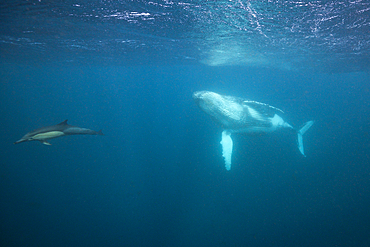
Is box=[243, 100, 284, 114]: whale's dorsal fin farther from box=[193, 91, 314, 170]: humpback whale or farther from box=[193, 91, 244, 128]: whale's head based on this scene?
box=[193, 91, 244, 128]: whale's head

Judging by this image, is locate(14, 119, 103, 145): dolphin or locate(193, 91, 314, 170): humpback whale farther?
locate(193, 91, 314, 170): humpback whale

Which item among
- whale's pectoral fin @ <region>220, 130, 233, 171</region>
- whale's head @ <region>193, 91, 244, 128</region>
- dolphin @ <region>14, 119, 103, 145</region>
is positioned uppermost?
whale's head @ <region>193, 91, 244, 128</region>

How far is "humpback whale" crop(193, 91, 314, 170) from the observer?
6143 millimetres

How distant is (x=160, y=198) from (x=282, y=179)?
10.5 m

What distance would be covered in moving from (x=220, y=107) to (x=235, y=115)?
3.11 ft

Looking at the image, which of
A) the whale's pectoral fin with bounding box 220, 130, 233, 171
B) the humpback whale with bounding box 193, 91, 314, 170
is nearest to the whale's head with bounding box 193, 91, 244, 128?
the humpback whale with bounding box 193, 91, 314, 170

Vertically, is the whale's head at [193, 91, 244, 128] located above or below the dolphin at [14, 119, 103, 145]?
above

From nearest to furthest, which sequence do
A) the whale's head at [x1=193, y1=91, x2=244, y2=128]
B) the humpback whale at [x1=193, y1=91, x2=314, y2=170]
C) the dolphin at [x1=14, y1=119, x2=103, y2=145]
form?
the dolphin at [x1=14, y1=119, x2=103, y2=145] → the whale's head at [x1=193, y1=91, x2=244, y2=128] → the humpback whale at [x1=193, y1=91, x2=314, y2=170]

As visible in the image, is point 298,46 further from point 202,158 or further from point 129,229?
point 129,229

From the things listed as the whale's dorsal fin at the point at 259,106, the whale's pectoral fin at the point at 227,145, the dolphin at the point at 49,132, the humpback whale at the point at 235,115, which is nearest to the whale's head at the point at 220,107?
the humpback whale at the point at 235,115

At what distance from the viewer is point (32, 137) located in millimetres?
4629

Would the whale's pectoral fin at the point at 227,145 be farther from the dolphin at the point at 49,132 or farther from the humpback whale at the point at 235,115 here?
the dolphin at the point at 49,132

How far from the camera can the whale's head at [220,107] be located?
5920 millimetres

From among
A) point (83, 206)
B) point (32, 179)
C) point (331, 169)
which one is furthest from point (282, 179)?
point (32, 179)
